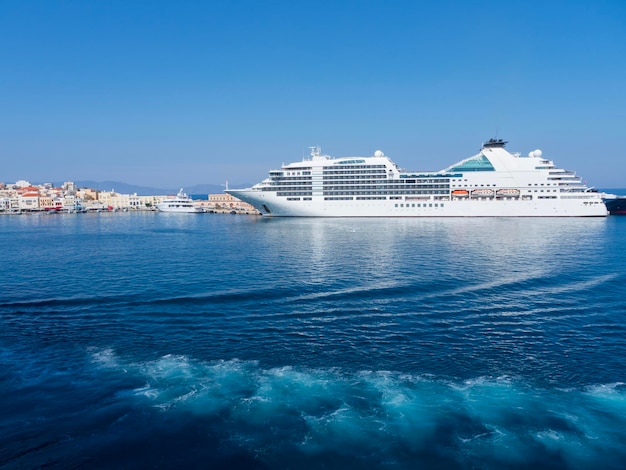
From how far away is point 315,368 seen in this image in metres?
19.0

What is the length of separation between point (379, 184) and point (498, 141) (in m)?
29.4

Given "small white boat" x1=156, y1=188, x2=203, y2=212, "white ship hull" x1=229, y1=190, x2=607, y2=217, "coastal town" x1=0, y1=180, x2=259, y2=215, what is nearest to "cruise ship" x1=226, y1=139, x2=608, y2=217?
"white ship hull" x1=229, y1=190, x2=607, y2=217

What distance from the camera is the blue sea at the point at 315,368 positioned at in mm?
13711

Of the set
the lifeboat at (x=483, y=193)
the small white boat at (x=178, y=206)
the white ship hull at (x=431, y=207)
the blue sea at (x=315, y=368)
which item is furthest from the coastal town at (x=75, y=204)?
the blue sea at (x=315, y=368)

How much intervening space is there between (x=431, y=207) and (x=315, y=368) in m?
87.8

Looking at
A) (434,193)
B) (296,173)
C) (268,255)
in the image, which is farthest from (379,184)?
(268,255)

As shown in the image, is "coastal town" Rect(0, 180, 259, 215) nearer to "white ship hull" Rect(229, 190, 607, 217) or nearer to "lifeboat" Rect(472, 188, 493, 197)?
A: "white ship hull" Rect(229, 190, 607, 217)

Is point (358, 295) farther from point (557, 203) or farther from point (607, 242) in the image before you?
point (557, 203)

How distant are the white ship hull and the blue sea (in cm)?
6326

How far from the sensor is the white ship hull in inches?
3871

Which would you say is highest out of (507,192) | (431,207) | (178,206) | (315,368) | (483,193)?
(507,192)

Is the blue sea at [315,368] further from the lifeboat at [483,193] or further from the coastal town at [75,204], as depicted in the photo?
the coastal town at [75,204]

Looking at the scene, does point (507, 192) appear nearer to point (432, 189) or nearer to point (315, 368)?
point (432, 189)

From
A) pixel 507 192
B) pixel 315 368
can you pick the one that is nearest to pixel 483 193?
pixel 507 192
